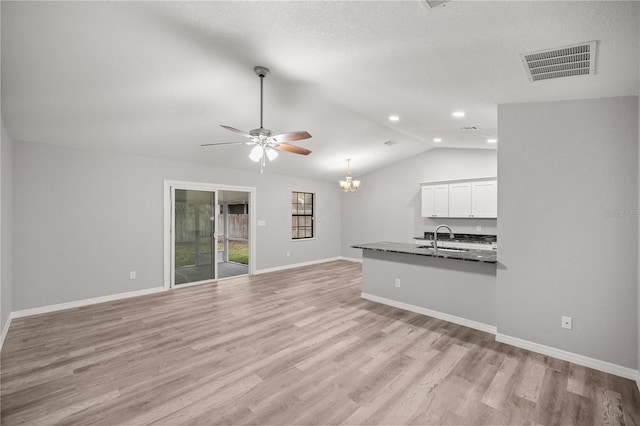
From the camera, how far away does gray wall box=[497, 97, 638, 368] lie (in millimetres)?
2568

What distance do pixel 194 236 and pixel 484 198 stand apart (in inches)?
237

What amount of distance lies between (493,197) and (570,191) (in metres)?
3.23

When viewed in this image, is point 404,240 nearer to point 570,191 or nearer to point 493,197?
point 493,197

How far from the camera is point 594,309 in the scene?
8.82 feet

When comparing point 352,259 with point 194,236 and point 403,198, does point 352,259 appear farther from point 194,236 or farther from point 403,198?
point 194,236

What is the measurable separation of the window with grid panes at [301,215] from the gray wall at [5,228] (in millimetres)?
5178

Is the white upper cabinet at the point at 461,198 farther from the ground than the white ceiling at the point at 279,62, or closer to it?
closer to it

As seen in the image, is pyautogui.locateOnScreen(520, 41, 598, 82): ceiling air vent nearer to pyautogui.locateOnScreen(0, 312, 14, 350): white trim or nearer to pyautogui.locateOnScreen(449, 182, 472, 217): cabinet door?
pyautogui.locateOnScreen(449, 182, 472, 217): cabinet door

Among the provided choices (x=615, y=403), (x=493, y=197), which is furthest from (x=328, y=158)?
(x=615, y=403)

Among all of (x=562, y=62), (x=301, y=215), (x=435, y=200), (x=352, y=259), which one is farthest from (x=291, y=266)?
(x=562, y=62)

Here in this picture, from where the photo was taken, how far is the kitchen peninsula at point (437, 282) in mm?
3492

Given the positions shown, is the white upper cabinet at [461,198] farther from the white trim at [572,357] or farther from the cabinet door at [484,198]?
the white trim at [572,357]

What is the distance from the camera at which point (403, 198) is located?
7496 mm

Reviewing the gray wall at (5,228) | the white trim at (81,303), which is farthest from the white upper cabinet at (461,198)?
the gray wall at (5,228)
